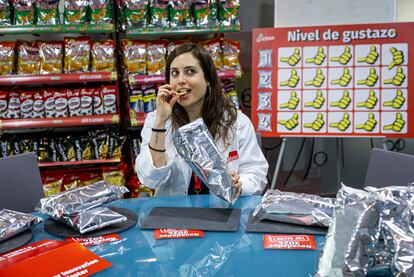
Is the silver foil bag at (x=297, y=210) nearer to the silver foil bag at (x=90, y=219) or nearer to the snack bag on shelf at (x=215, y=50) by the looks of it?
the silver foil bag at (x=90, y=219)

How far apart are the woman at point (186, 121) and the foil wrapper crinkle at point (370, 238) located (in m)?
0.97

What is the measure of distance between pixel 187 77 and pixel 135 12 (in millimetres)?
1481

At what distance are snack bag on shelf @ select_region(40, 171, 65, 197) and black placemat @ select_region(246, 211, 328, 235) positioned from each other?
241cm

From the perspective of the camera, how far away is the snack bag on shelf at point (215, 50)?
3273mm

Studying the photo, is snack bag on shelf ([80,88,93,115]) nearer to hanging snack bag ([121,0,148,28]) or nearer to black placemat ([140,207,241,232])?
hanging snack bag ([121,0,148,28])

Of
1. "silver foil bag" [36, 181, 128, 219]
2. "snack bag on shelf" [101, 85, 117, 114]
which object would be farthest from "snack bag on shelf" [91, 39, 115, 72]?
"silver foil bag" [36, 181, 128, 219]

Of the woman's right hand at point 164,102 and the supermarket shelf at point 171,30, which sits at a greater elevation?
the supermarket shelf at point 171,30

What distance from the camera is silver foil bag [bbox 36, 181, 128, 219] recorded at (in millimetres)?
1326

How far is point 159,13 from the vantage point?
3.21m

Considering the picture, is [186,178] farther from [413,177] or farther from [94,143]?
[94,143]

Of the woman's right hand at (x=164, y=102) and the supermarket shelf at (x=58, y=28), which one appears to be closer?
the woman's right hand at (x=164, y=102)

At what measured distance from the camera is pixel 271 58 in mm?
3248

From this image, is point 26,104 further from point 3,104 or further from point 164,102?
point 164,102

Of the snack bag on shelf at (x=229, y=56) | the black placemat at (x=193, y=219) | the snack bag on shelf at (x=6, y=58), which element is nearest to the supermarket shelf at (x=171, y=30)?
the snack bag on shelf at (x=229, y=56)
